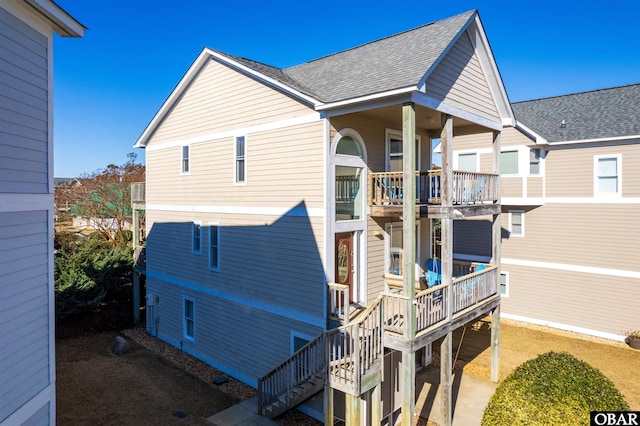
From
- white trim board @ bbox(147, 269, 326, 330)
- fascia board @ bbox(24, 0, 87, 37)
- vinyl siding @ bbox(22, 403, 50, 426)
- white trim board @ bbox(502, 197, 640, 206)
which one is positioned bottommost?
vinyl siding @ bbox(22, 403, 50, 426)

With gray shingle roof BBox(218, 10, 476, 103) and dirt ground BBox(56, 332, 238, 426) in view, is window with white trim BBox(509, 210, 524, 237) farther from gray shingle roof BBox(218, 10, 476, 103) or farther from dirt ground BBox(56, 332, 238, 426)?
dirt ground BBox(56, 332, 238, 426)

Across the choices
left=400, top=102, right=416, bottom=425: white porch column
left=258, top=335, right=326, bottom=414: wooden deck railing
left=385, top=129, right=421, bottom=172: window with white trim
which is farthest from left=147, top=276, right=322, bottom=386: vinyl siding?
left=385, top=129, right=421, bottom=172: window with white trim

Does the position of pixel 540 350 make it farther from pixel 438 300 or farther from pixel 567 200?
pixel 438 300

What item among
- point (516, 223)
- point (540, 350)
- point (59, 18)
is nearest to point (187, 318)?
point (59, 18)

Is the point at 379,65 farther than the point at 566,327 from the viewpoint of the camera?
No

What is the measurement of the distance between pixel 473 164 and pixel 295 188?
11.8 metres

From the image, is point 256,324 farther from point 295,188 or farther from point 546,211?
point 546,211

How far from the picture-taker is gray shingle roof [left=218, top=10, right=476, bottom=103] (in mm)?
9141

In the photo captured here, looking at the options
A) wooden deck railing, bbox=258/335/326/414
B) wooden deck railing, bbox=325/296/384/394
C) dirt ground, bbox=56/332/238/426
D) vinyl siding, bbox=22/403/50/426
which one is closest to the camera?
vinyl siding, bbox=22/403/50/426

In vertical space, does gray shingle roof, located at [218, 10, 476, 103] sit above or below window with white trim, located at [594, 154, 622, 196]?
above

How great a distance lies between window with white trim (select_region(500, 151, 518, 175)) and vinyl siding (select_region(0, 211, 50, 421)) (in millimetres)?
17751

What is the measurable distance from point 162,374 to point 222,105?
9437 mm

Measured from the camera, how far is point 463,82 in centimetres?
1093

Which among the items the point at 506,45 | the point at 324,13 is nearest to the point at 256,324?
the point at 324,13
